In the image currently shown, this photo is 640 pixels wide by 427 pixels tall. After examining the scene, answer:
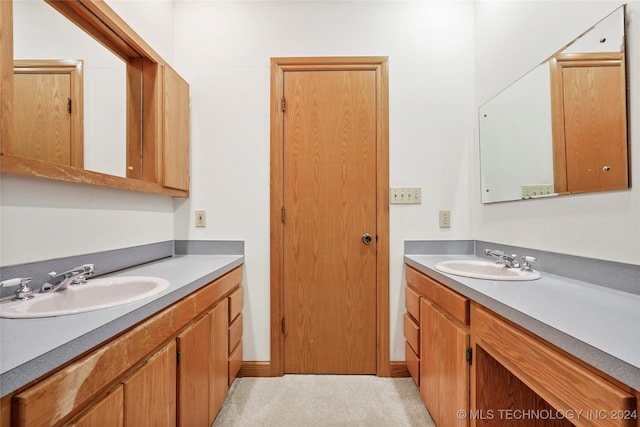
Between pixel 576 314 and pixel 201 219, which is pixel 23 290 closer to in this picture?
pixel 201 219

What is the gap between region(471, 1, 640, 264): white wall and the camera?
92 cm

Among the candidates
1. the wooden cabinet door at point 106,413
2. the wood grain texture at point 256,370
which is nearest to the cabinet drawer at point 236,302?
the wood grain texture at point 256,370

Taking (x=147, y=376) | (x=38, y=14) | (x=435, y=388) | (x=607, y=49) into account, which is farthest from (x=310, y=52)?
(x=435, y=388)

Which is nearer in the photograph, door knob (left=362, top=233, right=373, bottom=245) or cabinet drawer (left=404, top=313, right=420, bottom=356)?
cabinet drawer (left=404, top=313, right=420, bottom=356)

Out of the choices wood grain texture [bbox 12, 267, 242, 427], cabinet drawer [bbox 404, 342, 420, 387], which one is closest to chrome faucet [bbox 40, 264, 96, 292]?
wood grain texture [bbox 12, 267, 242, 427]

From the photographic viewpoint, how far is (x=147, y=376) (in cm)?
82

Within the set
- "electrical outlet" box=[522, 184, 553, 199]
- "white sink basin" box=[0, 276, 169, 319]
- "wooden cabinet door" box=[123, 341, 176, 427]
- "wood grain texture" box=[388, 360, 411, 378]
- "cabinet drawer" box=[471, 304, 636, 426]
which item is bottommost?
"wood grain texture" box=[388, 360, 411, 378]

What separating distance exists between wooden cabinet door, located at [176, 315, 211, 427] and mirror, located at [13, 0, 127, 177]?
33.0 inches

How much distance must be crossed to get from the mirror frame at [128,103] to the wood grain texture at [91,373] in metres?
0.65

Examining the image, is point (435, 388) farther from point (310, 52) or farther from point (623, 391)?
point (310, 52)

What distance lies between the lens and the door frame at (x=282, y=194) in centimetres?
183

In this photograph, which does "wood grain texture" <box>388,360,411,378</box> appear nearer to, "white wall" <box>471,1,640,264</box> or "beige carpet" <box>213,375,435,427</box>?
"beige carpet" <box>213,375,435,427</box>

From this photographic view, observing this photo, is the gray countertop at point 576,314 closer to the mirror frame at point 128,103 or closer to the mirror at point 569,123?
the mirror at point 569,123

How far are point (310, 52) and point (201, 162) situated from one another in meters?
1.09
